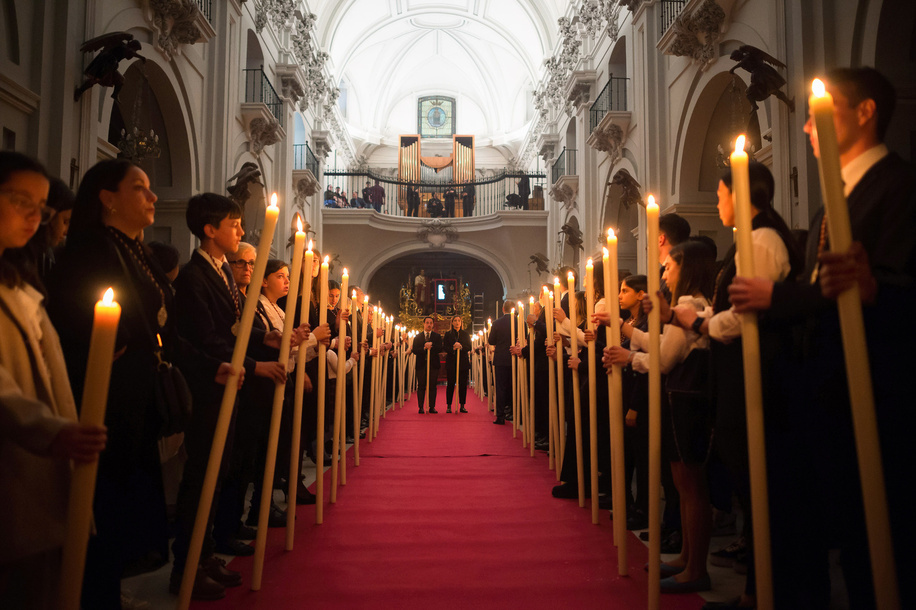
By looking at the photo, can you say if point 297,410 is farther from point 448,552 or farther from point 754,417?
point 754,417

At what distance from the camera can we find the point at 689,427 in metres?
2.76

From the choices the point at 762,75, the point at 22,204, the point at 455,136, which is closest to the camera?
the point at 22,204

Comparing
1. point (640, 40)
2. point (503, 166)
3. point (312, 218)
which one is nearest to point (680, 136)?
point (640, 40)

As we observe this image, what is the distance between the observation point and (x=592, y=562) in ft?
10.1

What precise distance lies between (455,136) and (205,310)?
2371cm

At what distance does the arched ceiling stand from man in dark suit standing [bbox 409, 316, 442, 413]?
11.0m

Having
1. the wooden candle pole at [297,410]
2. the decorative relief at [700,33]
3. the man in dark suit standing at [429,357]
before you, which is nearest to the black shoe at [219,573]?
the wooden candle pole at [297,410]

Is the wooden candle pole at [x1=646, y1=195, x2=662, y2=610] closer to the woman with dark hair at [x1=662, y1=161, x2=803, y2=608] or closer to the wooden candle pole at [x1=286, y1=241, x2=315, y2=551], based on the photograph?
the woman with dark hair at [x1=662, y1=161, x2=803, y2=608]

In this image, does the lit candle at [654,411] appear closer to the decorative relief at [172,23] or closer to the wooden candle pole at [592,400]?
the wooden candle pole at [592,400]

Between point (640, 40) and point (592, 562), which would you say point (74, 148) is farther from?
point (640, 40)

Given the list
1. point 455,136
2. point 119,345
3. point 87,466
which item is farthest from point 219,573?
point 455,136

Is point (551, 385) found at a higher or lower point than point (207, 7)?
lower

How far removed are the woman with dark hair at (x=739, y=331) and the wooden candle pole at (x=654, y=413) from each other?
189 mm

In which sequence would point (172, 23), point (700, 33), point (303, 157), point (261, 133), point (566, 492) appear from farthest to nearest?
1. point (303, 157)
2. point (261, 133)
3. point (172, 23)
4. point (700, 33)
5. point (566, 492)
